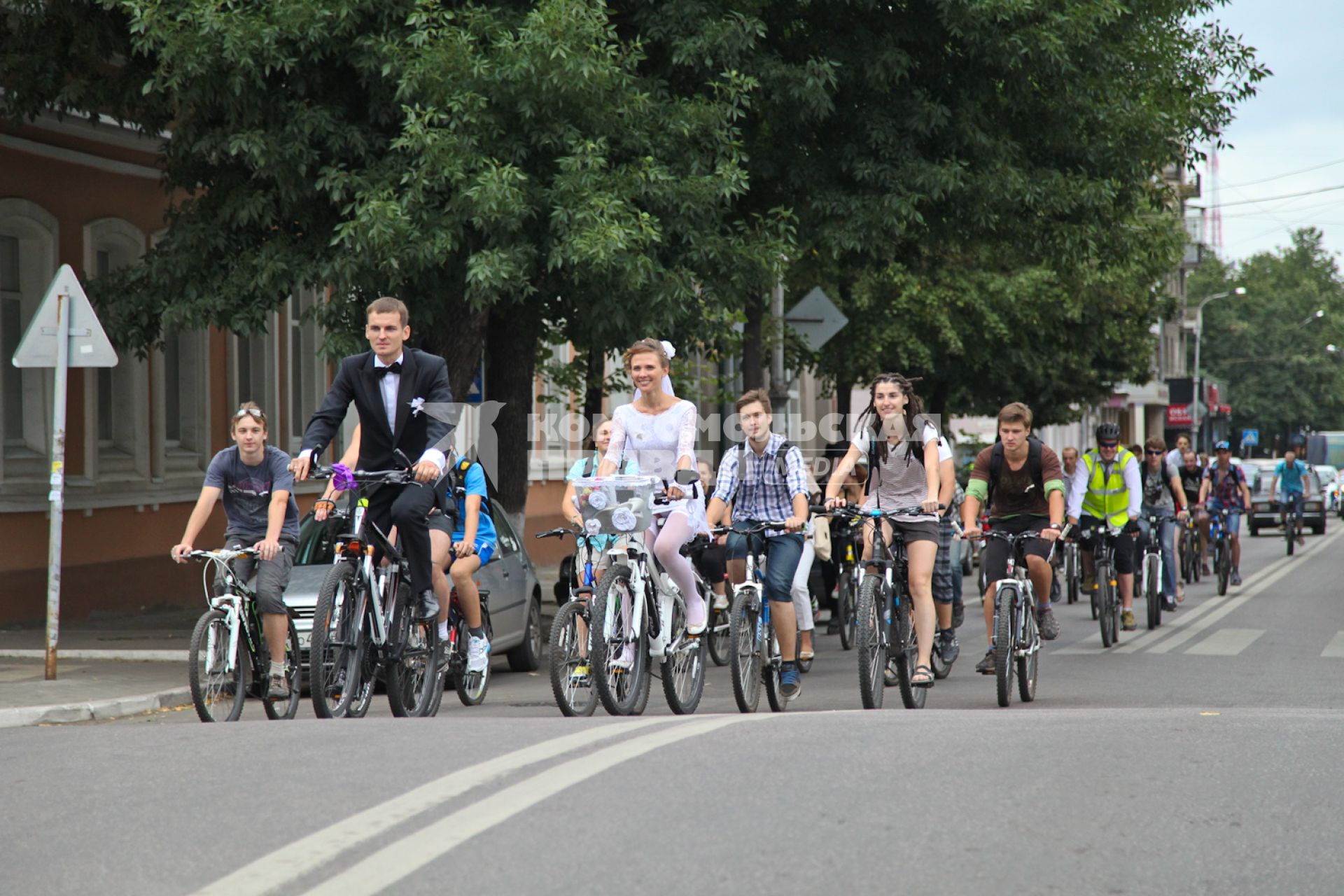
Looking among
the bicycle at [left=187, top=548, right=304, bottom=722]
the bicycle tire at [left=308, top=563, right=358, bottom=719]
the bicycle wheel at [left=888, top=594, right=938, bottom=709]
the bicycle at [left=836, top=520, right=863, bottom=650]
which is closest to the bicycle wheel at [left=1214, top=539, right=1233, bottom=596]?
the bicycle at [left=836, top=520, right=863, bottom=650]

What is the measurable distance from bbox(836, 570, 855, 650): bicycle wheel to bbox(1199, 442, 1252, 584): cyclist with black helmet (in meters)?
8.77

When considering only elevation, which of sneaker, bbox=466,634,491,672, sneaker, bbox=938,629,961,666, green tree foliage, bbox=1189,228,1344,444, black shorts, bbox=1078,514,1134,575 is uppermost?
green tree foliage, bbox=1189,228,1344,444

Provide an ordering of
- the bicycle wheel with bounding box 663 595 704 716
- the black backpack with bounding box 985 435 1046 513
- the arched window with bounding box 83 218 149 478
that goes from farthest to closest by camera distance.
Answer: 1. the arched window with bounding box 83 218 149 478
2. the black backpack with bounding box 985 435 1046 513
3. the bicycle wheel with bounding box 663 595 704 716

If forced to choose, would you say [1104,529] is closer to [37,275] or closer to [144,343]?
[144,343]

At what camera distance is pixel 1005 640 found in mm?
10438

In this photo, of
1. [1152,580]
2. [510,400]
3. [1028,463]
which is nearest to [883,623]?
[1028,463]

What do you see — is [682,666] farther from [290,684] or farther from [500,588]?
[500,588]

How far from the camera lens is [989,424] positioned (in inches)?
1555

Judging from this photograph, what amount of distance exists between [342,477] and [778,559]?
9.23 ft

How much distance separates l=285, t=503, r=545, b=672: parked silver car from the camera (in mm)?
11383

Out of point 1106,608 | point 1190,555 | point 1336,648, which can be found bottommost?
point 1336,648

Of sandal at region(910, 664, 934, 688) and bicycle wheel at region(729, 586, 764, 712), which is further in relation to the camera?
sandal at region(910, 664, 934, 688)

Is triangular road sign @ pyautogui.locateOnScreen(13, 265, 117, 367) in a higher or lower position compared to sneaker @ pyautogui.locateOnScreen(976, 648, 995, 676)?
higher

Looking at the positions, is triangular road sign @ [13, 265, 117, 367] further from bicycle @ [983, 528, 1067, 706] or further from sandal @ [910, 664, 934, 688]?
bicycle @ [983, 528, 1067, 706]
